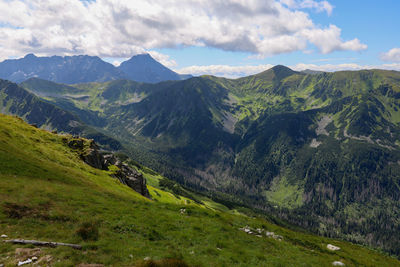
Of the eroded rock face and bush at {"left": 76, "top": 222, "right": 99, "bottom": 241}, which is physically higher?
bush at {"left": 76, "top": 222, "right": 99, "bottom": 241}

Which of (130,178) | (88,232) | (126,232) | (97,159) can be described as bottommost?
(130,178)

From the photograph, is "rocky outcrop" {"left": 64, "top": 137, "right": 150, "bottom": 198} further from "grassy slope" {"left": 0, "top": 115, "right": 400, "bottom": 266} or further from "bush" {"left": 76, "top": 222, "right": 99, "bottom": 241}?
"bush" {"left": 76, "top": 222, "right": 99, "bottom": 241}

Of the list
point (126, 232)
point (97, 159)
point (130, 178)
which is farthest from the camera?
point (130, 178)

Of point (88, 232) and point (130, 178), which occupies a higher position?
point (88, 232)

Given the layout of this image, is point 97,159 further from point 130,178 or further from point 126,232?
point 126,232

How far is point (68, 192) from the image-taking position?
3406 cm

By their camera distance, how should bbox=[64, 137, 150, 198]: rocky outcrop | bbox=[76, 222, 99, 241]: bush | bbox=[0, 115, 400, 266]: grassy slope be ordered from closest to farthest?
bbox=[0, 115, 400, 266]: grassy slope, bbox=[76, 222, 99, 241]: bush, bbox=[64, 137, 150, 198]: rocky outcrop

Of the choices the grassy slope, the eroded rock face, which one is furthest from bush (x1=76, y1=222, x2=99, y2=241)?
the eroded rock face

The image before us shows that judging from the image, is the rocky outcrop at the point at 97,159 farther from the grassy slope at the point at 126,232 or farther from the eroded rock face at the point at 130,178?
the grassy slope at the point at 126,232

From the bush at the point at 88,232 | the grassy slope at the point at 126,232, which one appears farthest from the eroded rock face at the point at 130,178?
the bush at the point at 88,232

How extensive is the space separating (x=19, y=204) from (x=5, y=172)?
15.9 metres

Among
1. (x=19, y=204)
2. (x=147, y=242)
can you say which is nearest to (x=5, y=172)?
(x=19, y=204)

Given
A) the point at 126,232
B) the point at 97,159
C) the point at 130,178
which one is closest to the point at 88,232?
the point at 126,232

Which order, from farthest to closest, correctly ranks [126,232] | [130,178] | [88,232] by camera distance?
1. [130,178]
2. [126,232]
3. [88,232]
